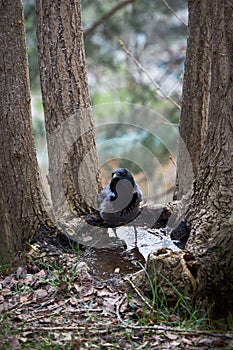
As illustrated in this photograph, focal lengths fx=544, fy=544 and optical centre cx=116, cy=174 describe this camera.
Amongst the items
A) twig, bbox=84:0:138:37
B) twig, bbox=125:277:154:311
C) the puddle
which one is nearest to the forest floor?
twig, bbox=125:277:154:311

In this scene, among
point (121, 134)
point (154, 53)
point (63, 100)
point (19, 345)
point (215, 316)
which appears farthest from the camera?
point (154, 53)

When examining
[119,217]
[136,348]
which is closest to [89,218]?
[119,217]

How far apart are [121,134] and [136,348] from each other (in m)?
6.31

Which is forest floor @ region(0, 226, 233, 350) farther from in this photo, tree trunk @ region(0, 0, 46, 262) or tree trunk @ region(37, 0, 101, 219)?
tree trunk @ region(37, 0, 101, 219)

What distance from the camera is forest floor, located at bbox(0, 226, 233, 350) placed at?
3.44 metres

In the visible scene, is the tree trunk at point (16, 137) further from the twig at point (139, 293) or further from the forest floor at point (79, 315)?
the twig at point (139, 293)

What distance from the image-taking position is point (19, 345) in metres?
3.35

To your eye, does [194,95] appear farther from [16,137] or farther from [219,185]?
[16,137]

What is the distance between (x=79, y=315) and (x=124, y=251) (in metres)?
1.46

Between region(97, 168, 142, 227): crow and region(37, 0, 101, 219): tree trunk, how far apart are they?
0.76 ft

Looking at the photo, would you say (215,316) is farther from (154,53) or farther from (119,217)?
(154,53)

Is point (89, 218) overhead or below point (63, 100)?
below

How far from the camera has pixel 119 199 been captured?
18.3 ft

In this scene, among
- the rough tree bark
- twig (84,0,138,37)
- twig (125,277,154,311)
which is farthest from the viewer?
twig (84,0,138,37)
